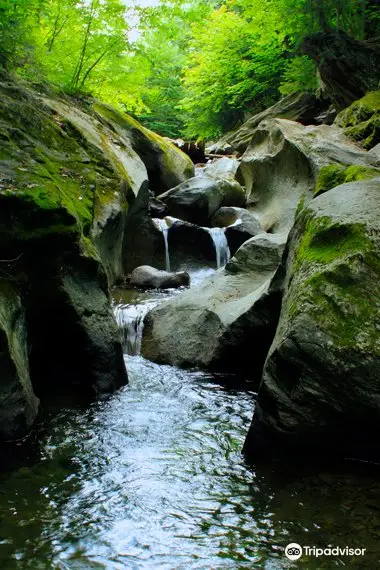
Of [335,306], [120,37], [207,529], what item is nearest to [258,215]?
[120,37]

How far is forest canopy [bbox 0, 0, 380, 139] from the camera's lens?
28.4 ft

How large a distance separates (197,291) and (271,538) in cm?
520

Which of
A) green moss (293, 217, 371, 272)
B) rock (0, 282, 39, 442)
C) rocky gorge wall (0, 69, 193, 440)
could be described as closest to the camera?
rock (0, 282, 39, 442)

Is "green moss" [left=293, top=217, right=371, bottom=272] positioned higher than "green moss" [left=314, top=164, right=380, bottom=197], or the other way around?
"green moss" [left=314, top=164, right=380, bottom=197]

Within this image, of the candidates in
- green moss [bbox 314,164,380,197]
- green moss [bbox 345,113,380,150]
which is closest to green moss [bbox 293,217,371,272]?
green moss [bbox 314,164,380,197]

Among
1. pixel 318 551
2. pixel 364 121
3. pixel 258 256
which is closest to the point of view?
pixel 318 551

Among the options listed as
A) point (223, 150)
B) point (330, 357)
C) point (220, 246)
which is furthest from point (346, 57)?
point (330, 357)

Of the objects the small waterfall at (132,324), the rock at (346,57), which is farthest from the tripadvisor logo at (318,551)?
the rock at (346,57)

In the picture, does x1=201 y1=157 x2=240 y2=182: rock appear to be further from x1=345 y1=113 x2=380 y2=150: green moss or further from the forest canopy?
x1=345 y1=113 x2=380 y2=150: green moss

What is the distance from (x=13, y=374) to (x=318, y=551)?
2725 mm

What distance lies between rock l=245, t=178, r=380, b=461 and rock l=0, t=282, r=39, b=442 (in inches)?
81.1

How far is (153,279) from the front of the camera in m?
10.2

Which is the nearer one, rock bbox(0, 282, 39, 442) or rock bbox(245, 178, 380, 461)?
rock bbox(245, 178, 380, 461)

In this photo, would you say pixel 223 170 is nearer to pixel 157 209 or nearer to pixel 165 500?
pixel 157 209
